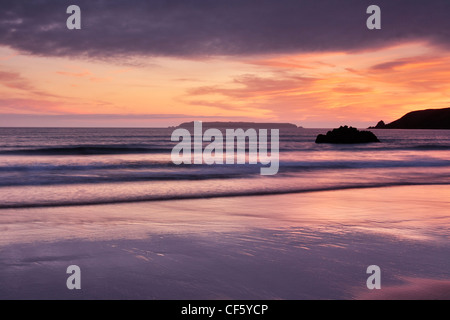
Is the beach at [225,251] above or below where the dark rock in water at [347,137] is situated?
below

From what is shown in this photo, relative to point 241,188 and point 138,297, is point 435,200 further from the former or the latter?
point 138,297

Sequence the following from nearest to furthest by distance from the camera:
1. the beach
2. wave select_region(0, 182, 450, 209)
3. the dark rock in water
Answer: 1. the beach
2. wave select_region(0, 182, 450, 209)
3. the dark rock in water

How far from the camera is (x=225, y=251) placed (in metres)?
5.78

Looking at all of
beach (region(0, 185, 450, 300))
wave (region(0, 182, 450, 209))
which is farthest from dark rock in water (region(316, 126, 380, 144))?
beach (region(0, 185, 450, 300))

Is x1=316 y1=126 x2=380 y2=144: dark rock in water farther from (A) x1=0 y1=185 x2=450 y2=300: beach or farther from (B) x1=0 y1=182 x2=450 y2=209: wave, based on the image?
(A) x1=0 y1=185 x2=450 y2=300: beach

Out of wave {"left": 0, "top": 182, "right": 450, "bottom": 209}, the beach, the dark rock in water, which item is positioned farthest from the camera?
the dark rock in water

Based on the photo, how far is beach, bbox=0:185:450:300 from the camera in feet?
14.2

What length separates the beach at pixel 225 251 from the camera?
434 centimetres

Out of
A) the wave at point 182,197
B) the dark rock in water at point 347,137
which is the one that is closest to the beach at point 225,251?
the wave at point 182,197

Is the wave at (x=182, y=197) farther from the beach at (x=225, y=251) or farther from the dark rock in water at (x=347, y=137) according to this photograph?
the dark rock in water at (x=347, y=137)

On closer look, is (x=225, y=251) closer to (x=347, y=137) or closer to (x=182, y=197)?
(x=182, y=197)

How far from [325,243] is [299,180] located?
10853 mm

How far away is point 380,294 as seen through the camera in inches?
166

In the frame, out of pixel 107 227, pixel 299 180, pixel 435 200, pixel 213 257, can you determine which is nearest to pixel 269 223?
pixel 213 257
